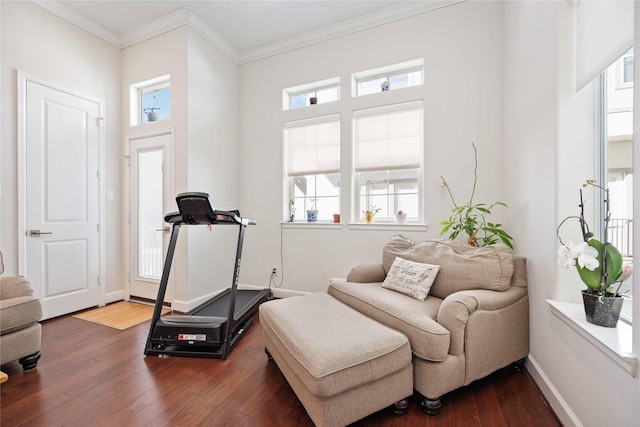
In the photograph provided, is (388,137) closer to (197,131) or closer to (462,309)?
(462,309)

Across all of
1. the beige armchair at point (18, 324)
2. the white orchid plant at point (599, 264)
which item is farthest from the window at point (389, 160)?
the beige armchair at point (18, 324)

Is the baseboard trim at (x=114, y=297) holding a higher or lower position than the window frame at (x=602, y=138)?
lower

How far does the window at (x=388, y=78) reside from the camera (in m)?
3.12

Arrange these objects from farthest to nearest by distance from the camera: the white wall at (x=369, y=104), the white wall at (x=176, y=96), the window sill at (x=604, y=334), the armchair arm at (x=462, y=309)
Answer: the white wall at (x=176, y=96) < the white wall at (x=369, y=104) < the armchair arm at (x=462, y=309) < the window sill at (x=604, y=334)

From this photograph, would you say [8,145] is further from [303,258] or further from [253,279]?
[303,258]

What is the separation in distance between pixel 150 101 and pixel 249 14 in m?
1.70

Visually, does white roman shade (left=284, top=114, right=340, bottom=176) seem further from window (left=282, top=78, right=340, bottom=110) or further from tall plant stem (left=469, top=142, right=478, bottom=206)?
tall plant stem (left=469, top=142, right=478, bottom=206)

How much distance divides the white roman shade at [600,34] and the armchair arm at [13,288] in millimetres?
3838

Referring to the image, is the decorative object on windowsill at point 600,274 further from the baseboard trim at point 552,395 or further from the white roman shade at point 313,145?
the white roman shade at point 313,145

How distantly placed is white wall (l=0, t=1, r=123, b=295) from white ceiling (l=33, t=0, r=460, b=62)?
18cm

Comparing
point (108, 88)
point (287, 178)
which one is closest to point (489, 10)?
point (287, 178)

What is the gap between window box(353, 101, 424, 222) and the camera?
3.07 m

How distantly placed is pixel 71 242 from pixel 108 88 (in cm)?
195

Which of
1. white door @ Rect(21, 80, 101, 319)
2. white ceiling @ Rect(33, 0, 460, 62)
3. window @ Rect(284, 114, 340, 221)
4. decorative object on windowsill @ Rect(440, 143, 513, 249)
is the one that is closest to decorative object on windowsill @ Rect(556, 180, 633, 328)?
decorative object on windowsill @ Rect(440, 143, 513, 249)
